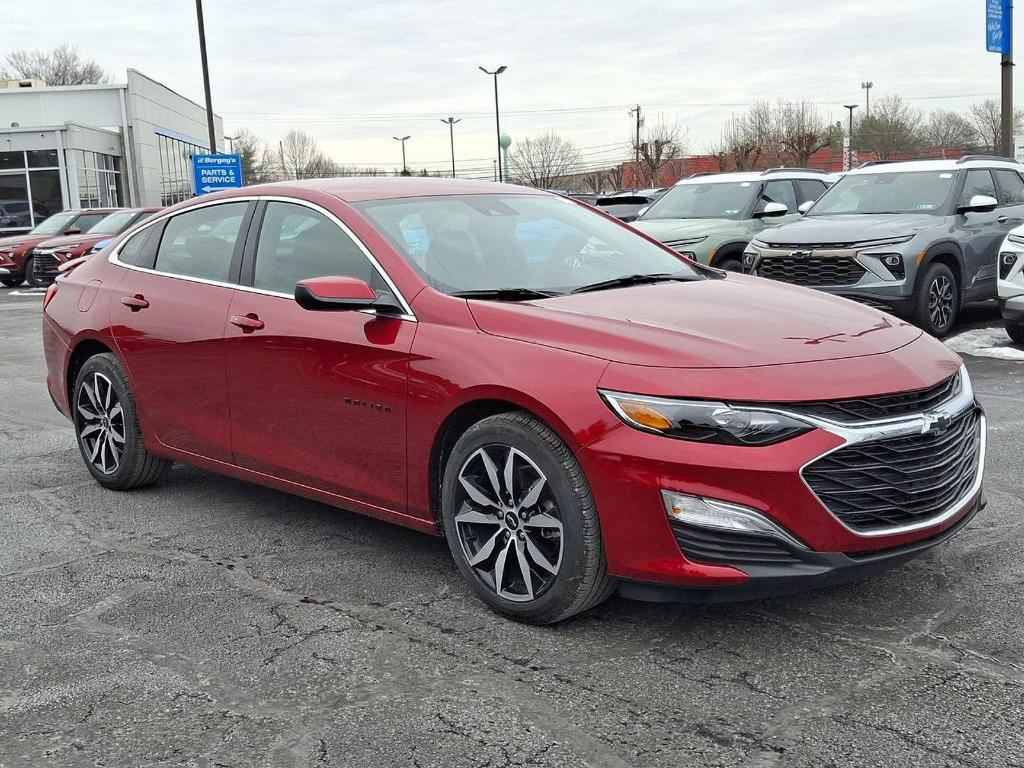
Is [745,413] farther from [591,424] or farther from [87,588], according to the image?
[87,588]

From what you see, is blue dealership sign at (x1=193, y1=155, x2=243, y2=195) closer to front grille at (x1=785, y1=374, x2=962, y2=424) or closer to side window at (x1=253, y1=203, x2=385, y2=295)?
side window at (x1=253, y1=203, x2=385, y2=295)

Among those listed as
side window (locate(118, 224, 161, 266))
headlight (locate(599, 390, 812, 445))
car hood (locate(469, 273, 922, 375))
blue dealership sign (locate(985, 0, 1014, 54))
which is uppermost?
blue dealership sign (locate(985, 0, 1014, 54))

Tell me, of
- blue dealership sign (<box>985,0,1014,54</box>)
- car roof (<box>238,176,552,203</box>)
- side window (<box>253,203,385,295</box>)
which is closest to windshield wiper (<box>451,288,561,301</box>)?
side window (<box>253,203,385,295</box>)

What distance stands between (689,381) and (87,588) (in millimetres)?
2549

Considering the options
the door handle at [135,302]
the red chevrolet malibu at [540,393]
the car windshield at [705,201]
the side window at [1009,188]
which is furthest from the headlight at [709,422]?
the car windshield at [705,201]

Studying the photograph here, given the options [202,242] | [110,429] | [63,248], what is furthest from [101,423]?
[63,248]

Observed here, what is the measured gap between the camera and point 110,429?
5945 mm

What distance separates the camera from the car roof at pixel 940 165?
12216mm

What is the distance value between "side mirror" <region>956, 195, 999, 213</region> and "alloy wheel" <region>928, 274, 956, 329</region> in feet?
2.97

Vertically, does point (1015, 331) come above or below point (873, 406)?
below

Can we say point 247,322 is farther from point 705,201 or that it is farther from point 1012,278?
point 705,201

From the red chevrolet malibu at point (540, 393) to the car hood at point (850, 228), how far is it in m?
6.08

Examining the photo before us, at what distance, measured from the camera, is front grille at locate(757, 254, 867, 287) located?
10.8m

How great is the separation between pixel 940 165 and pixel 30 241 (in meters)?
17.9
